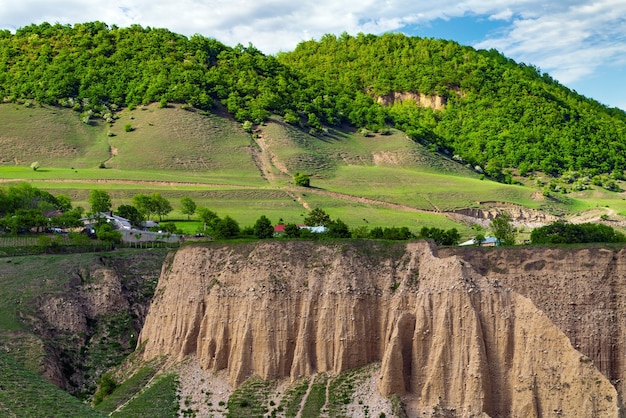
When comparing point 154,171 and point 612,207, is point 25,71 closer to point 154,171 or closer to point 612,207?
point 154,171

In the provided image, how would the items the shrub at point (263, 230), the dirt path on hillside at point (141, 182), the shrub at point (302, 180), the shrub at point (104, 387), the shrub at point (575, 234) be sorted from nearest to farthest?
the shrub at point (104, 387) < the shrub at point (575, 234) < the shrub at point (263, 230) < the dirt path on hillside at point (141, 182) < the shrub at point (302, 180)

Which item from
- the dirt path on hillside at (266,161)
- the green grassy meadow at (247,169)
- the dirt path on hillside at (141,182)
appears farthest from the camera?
the dirt path on hillside at (266,161)

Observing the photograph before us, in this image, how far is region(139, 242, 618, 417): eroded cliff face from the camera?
4944 cm

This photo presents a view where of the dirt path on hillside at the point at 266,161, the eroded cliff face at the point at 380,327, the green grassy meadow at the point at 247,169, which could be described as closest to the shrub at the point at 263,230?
the green grassy meadow at the point at 247,169

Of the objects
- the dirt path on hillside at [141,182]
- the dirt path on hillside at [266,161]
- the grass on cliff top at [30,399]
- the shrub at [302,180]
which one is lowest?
the grass on cliff top at [30,399]

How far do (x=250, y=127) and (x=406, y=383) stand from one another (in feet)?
394

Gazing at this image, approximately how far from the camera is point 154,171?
145 metres

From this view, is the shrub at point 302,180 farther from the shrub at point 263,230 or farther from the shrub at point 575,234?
the shrub at point 575,234

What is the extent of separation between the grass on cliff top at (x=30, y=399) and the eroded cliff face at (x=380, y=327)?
613 inches

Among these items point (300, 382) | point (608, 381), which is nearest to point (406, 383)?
point (300, 382)

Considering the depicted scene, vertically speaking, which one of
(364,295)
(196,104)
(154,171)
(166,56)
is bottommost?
(364,295)

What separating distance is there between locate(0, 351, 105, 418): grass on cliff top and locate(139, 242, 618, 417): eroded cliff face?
15.6m

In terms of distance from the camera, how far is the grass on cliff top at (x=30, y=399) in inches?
1478

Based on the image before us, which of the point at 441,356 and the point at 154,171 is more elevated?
the point at 154,171
